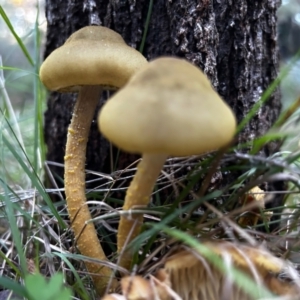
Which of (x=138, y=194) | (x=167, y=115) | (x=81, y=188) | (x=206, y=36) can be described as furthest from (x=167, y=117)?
(x=206, y=36)

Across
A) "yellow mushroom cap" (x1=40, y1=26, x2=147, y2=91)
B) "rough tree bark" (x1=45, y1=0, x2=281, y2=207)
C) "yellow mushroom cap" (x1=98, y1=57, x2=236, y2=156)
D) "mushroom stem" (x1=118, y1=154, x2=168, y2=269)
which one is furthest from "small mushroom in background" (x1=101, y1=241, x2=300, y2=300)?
"rough tree bark" (x1=45, y1=0, x2=281, y2=207)

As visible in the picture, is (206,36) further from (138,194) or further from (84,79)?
(138,194)

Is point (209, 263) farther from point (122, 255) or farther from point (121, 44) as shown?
point (121, 44)

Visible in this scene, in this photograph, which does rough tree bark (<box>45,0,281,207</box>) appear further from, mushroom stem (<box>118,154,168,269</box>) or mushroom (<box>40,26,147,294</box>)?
mushroom stem (<box>118,154,168,269</box>)

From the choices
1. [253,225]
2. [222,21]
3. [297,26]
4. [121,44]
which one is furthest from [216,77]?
[297,26]

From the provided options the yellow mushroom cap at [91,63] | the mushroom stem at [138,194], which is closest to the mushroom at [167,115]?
the mushroom stem at [138,194]
